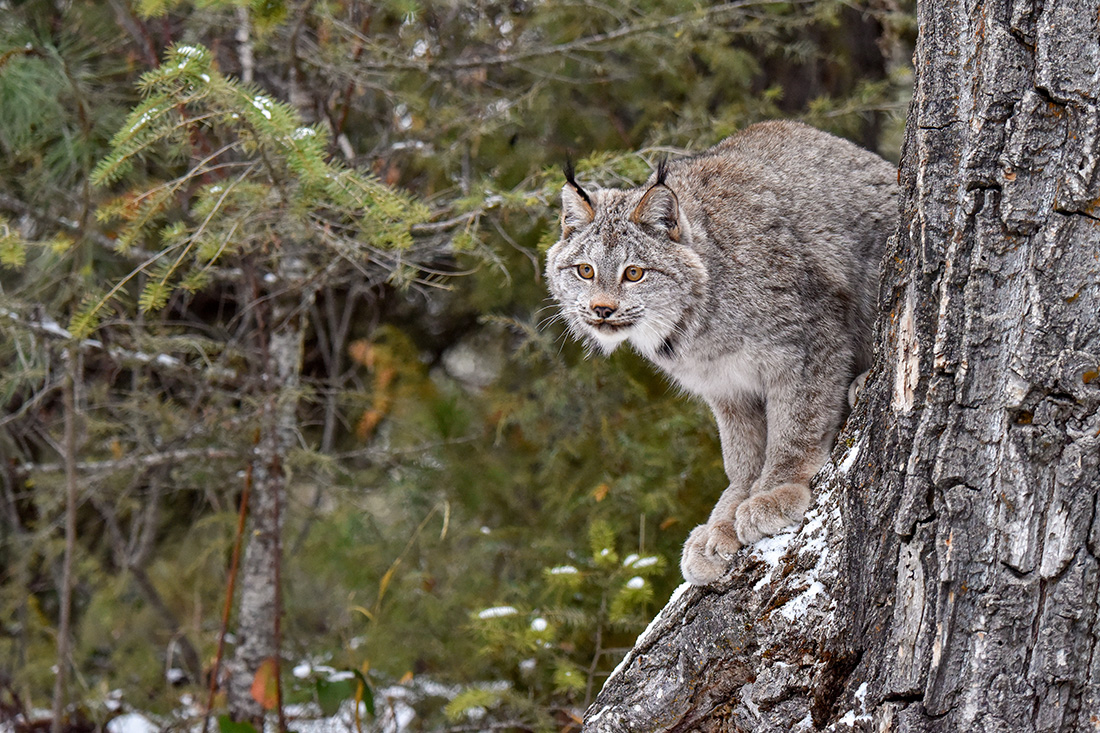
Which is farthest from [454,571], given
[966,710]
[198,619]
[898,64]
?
[898,64]

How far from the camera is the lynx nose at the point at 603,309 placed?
3533mm

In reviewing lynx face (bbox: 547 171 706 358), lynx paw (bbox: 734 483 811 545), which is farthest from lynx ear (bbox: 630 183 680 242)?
lynx paw (bbox: 734 483 811 545)

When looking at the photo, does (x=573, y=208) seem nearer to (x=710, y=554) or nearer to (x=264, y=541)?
(x=710, y=554)

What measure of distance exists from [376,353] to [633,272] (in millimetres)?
3931

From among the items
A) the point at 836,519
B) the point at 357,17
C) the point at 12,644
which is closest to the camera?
the point at 836,519

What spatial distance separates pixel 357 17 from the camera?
580 cm

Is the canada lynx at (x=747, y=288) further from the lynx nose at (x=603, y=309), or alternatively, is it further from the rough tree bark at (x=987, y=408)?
the rough tree bark at (x=987, y=408)

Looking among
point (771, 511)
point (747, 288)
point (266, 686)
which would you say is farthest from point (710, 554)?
point (266, 686)

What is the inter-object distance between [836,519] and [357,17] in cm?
452

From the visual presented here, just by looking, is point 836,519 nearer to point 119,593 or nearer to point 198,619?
point 198,619

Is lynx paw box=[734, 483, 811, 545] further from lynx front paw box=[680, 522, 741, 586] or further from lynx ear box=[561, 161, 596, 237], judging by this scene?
lynx ear box=[561, 161, 596, 237]

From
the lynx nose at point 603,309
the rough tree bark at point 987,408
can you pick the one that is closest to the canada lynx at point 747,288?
the lynx nose at point 603,309

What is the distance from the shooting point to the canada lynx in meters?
3.36

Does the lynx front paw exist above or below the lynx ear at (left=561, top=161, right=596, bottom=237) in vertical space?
below
